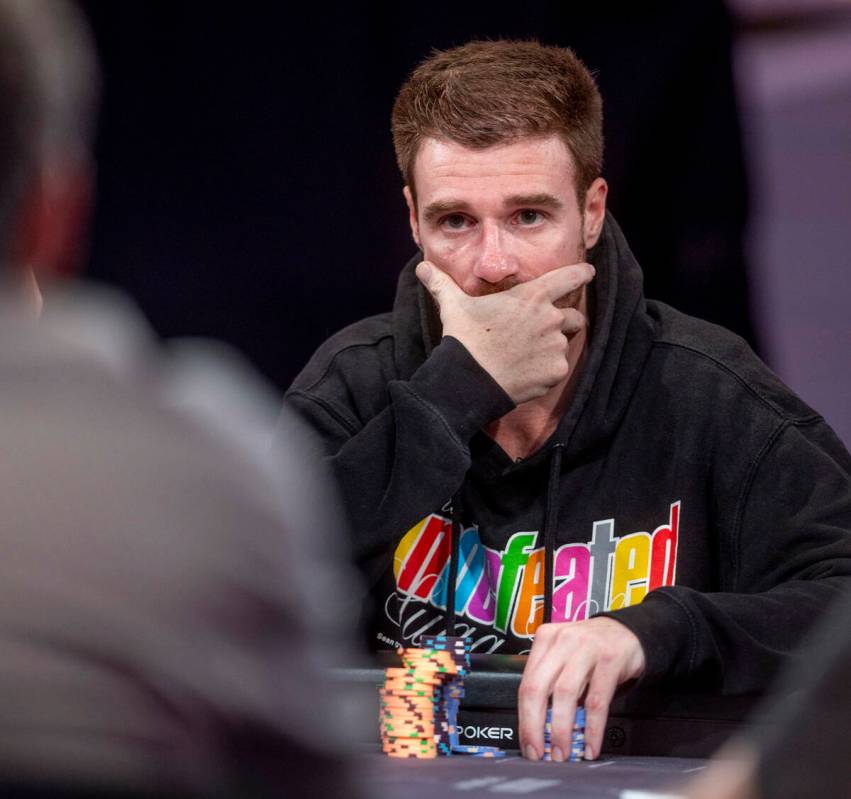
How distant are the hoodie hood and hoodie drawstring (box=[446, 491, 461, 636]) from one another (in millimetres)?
121

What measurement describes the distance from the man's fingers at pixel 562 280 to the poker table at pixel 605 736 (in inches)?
34.5

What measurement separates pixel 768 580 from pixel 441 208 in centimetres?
94

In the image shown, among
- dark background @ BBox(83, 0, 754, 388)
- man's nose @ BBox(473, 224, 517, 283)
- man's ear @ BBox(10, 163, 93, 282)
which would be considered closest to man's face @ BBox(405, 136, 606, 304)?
man's nose @ BBox(473, 224, 517, 283)

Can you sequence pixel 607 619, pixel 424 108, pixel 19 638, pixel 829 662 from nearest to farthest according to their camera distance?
pixel 19 638 → pixel 829 662 → pixel 607 619 → pixel 424 108

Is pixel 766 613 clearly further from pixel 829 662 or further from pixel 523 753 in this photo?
pixel 829 662

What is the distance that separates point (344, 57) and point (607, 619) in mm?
2717

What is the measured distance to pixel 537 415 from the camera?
9.15 feet

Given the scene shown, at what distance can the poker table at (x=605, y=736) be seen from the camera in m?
1.47

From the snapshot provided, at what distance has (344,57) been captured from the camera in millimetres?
4180

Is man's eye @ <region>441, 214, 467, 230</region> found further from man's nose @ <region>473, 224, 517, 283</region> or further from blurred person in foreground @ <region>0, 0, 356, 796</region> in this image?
blurred person in foreground @ <region>0, 0, 356, 796</region>

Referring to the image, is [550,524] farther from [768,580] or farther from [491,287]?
[491,287]

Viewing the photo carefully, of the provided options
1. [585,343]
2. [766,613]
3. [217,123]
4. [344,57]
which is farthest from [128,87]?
[766,613]

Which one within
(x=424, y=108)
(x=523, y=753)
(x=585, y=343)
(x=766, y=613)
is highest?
(x=424, y=108)

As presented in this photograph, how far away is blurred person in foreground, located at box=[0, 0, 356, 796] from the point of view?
24.8 inches
